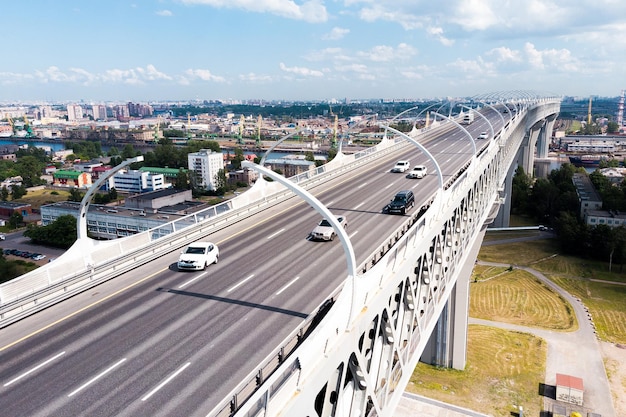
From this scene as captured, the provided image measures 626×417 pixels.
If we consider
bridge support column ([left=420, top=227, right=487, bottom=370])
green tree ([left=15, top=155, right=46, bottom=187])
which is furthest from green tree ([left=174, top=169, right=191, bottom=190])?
bridge support column ([left=420, top=227, right=487, bottom=370])

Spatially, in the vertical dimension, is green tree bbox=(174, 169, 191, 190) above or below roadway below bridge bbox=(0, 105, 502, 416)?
below

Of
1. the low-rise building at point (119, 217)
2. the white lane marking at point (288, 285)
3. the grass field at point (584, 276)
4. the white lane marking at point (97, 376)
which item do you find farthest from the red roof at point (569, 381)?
the low-rise building at point (119, 217)

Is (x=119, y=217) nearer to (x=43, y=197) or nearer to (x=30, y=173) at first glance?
(x=43, y=197)

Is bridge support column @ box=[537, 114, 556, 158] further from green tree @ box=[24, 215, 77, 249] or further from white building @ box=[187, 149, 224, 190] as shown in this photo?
green tree @ box=[24, 215, 77, 249]

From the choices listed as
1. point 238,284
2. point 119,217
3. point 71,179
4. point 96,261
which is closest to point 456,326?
point 238,284

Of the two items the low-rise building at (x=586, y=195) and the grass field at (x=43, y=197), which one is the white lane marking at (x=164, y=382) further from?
the grass field at (x=43, y=197)

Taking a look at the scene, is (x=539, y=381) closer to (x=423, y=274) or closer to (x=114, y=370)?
(x=423, y=274)
